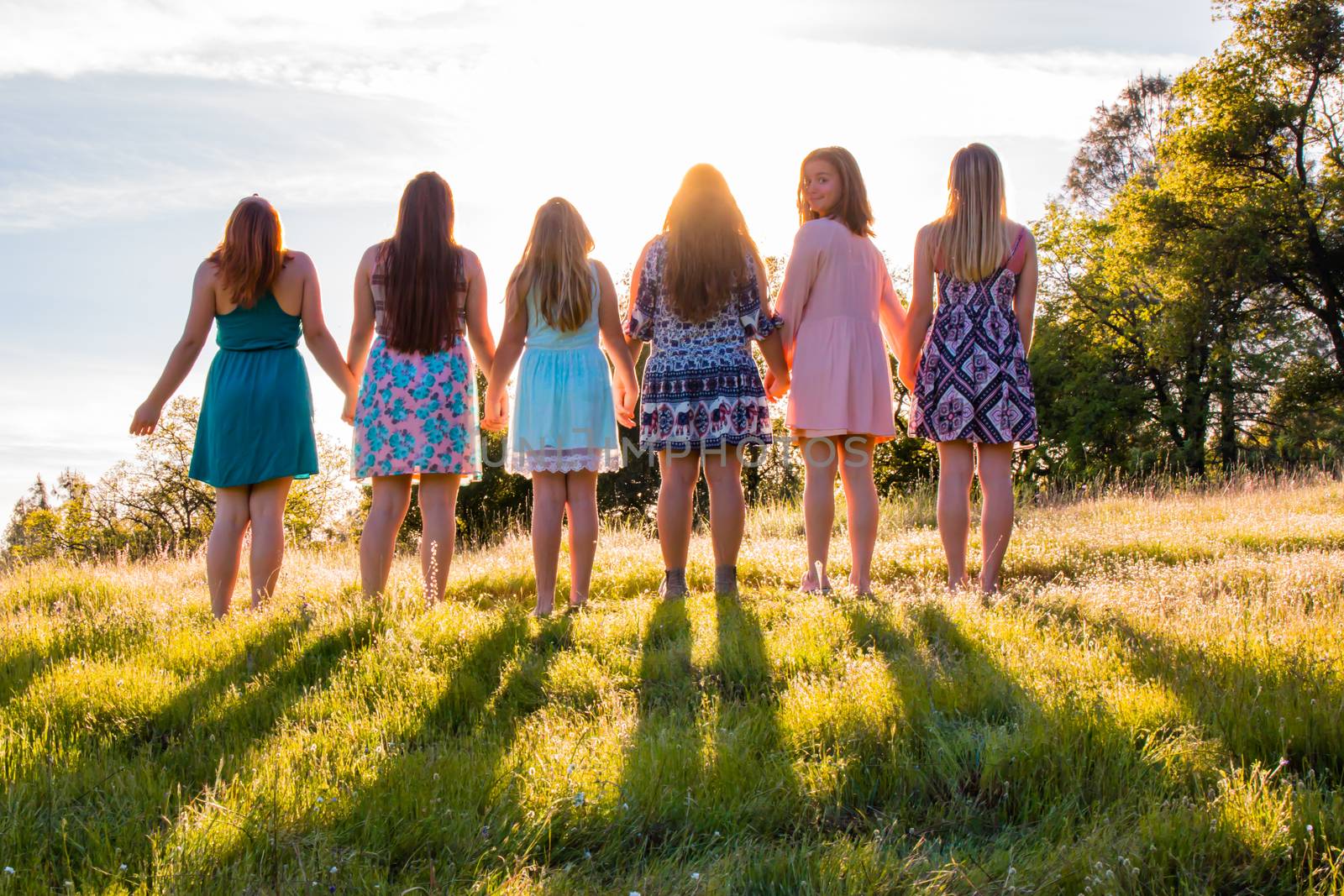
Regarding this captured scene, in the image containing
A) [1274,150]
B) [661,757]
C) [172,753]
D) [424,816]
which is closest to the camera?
[424,816]

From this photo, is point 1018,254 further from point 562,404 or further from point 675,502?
point 562,404

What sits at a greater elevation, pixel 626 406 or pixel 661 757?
pixel 626 406

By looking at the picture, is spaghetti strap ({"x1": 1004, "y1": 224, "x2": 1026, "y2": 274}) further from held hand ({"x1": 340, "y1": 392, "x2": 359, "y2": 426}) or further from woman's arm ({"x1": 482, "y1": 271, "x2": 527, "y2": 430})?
held hand ({"x1": 340, "y1": 392, "x2": 359, "y2": 426})

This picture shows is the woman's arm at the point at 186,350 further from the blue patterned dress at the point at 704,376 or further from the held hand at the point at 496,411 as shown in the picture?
the blue patterned dress at the point at 704,376

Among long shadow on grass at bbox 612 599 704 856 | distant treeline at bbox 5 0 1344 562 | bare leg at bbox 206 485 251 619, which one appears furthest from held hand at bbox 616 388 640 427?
distant treeline at bbox 5 0 1344 562

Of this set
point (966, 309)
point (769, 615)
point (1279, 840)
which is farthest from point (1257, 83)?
point (1279, 840)

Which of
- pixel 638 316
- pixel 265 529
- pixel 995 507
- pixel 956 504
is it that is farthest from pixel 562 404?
pixel 995 507

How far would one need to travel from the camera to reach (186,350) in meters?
5.74

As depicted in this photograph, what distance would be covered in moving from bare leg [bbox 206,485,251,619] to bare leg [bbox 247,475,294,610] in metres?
0.06

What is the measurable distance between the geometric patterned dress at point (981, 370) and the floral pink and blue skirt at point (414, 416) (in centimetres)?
252

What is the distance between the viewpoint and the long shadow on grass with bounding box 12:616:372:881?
101 inches

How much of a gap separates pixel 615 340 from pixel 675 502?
98 cm

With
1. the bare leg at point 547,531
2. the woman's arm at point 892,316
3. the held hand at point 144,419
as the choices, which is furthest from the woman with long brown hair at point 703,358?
the held hand at point 144,419

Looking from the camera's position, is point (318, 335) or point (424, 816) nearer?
point (424, 816)
